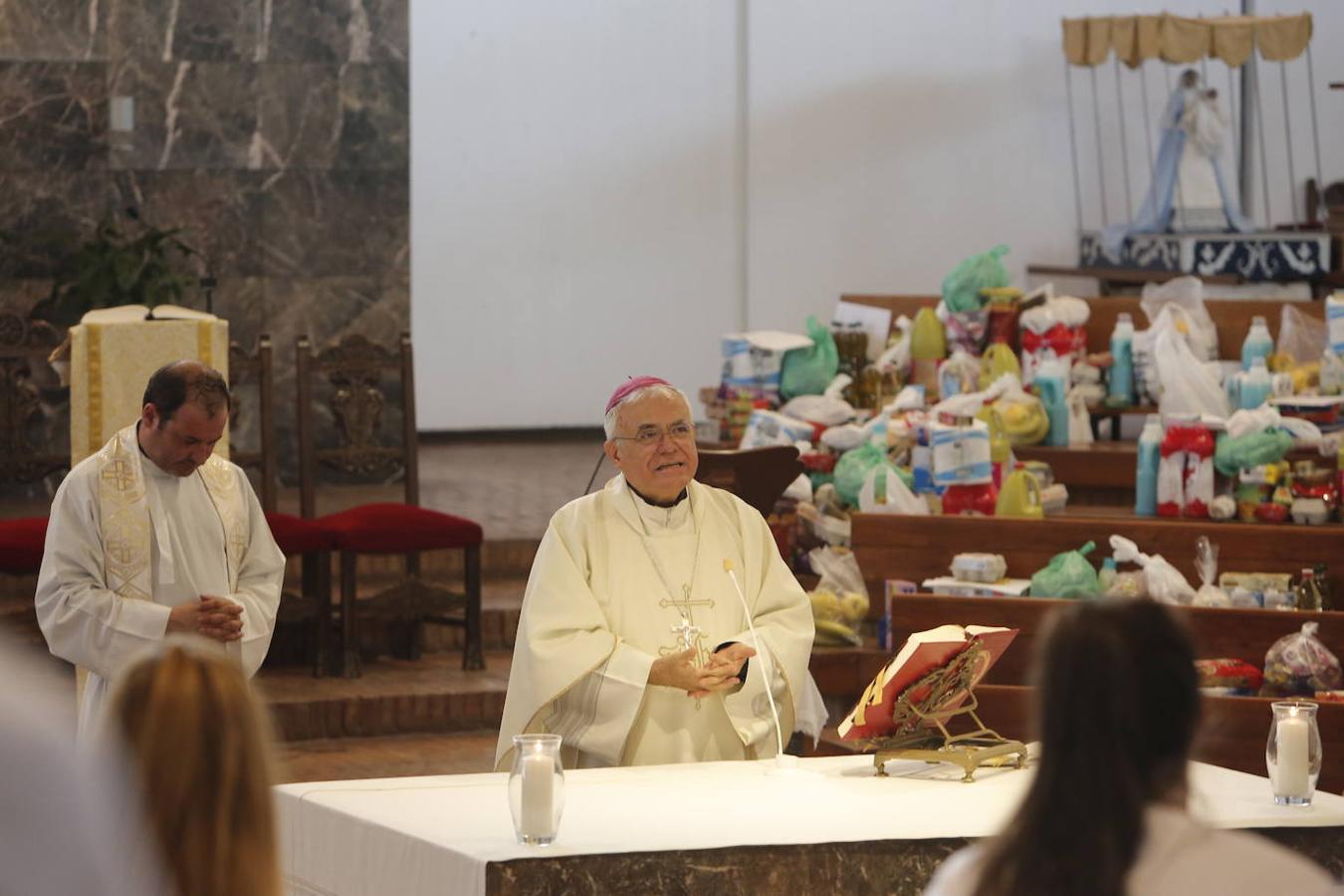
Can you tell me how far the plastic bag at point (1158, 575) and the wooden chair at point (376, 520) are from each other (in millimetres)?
2541

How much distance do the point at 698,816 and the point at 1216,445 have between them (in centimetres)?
438

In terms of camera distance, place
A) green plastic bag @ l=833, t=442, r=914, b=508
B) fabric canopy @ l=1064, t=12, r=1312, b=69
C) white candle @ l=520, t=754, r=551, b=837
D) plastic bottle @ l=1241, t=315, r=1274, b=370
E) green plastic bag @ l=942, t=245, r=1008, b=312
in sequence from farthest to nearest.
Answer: fabric canopy @ l=1064, t=12, r=1312, b=69 < green plastic bag @ l=942, t=245, r=1008, b=312 < plastic bottle @ l=1241, t=315, r=1274, b=370 < green plastic bag @ l=833, t=442, r=914, b=508 < white candle @ l=520, t=754, r=551, b=837

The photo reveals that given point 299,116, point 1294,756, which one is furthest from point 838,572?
point 299,116

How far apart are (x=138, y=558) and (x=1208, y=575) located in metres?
3.43

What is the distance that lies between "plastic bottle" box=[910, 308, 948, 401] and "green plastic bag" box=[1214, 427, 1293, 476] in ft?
7.73

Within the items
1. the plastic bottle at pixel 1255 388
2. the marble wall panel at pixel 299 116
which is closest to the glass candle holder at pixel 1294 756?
the plastic bottle at pixel 1255 388

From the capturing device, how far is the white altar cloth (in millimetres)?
3570

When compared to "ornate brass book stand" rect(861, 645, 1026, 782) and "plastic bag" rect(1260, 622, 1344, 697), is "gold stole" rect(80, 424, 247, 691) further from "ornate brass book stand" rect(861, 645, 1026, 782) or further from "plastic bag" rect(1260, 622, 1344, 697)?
"plastic bag" rect(1260, 622, 1344, 697)

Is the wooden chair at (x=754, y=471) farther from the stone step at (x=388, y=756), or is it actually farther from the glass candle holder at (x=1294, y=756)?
the glass candle holder at (x=1294, y=756)

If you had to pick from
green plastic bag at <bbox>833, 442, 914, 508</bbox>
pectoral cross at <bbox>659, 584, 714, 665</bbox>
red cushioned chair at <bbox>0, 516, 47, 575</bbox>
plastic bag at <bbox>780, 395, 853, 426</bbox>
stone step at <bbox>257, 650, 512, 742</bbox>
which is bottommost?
stone step at <bbox>257, 650, 512, 742</bbox>

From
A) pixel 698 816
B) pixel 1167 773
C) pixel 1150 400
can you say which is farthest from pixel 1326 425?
pixel 1167 773

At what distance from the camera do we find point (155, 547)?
15.8 feet

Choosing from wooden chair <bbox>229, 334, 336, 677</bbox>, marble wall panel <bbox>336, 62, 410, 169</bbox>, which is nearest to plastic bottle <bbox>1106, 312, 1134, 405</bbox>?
marble wall panel <bbox>336, 62, 410, 169</bbox>

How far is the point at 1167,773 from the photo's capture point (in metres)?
2.00
